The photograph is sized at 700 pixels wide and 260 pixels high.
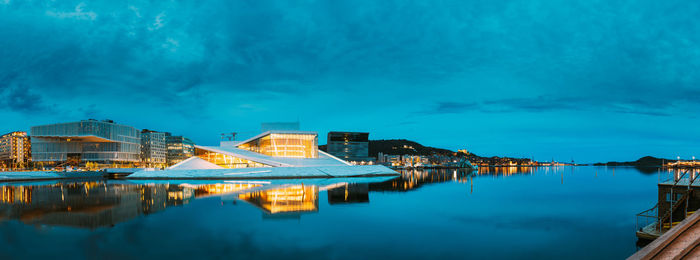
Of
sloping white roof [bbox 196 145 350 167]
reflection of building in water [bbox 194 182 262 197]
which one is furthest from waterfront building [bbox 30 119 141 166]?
reflection of building in water [bbox 194 182 262 197]

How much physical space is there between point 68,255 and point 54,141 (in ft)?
289

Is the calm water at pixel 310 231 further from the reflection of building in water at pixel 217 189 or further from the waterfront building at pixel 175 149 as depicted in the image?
the waterfront building at pixel 175 149

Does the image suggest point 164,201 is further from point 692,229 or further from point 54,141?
point 54,141

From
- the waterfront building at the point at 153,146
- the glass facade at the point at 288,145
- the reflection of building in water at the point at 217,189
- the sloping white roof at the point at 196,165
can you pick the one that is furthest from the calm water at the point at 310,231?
the waterfront building at the point at 153,146

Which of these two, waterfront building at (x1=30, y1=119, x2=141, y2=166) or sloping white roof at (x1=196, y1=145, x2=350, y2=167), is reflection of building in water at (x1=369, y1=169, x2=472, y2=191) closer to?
sloping white roof at (x1=196, y1=145, x2=350, y2=167)

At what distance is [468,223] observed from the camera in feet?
57.1

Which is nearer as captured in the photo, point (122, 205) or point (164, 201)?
point (122, 205)

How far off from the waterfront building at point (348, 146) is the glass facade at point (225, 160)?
10102 cm

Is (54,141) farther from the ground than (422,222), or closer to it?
farther from the ground

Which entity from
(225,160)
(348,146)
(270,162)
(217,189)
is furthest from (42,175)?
(348,146)

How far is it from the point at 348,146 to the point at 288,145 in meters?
102

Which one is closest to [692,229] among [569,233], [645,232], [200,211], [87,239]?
[645,232]

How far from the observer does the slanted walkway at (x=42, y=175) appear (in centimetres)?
5855

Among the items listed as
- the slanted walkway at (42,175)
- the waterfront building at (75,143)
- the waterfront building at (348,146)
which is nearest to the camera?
the slanted walkway at (42,175)
